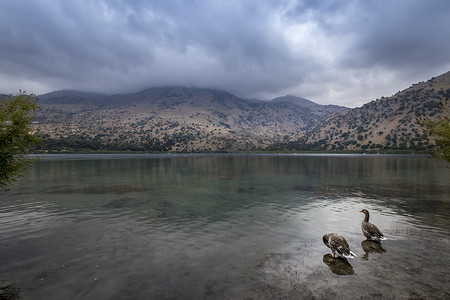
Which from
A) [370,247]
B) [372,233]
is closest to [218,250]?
[370,247]

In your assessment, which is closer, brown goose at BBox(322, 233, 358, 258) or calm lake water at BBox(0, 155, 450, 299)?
calm lake water at BBox(0, 155, 450, 299)

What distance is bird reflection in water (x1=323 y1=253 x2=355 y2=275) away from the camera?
1244 centimetres

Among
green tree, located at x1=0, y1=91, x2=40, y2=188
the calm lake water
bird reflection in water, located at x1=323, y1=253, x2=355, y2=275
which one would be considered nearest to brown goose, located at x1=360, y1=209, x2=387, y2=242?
the calm lake water

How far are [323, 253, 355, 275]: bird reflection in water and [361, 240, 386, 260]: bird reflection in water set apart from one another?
59.3 inches

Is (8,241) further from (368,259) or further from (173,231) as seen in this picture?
(368,259)

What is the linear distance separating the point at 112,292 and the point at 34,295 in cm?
319

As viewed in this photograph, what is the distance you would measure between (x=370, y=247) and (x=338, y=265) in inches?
165

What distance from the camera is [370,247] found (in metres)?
15.8

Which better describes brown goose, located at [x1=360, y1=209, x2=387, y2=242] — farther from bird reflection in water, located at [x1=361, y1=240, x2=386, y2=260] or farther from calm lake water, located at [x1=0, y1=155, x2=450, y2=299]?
calm lake water, located at [x1=0, y1=155, x2=450, y2=299]

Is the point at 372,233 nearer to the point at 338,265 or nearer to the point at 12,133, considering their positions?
the point at 338,265

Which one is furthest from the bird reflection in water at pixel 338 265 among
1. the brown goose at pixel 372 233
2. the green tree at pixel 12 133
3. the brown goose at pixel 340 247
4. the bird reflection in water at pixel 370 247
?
the green tree at pixel 12 133

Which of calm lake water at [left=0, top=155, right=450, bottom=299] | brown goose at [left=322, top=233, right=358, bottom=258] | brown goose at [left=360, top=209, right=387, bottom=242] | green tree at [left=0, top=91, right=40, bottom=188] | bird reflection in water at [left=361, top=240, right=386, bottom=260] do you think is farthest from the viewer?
brown goose at [left=360, top=209, right=387, bottom=242]

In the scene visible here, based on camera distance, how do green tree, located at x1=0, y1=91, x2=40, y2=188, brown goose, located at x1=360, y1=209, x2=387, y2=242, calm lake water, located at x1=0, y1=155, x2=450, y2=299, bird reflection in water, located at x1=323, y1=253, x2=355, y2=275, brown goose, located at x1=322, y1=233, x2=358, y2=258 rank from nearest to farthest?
calm lake water, located at x1=0, y1=155, x2=450, y2=299 < bird reflection in water, located at x1=323, y1=253, x2=355, y2=275 < brown goose, located at x1=322, y1=233, x2=358, y2=258 < green tree, located at x1=0, y1=91, x2=40, y2=188 < brown goose, located at x1=360, y1=209, x2=387, y2=242

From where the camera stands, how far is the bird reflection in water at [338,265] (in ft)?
40.8
